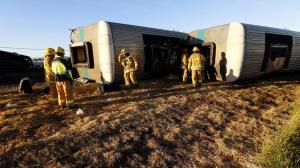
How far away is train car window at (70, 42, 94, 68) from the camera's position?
8680mm

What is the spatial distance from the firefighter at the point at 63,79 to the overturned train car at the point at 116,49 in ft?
6.87

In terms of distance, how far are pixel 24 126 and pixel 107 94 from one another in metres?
3.22

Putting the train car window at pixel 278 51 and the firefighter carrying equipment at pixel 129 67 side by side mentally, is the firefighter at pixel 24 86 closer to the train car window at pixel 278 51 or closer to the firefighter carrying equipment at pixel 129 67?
the firefighter carrying equipment at pixel 129 67

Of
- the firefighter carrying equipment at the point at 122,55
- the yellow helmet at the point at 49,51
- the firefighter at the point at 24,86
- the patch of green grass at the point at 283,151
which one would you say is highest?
the yellow helmet at the point at 49,51

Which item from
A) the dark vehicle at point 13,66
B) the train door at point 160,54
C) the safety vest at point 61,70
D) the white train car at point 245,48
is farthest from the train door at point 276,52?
the dark vehicle at point 13,66

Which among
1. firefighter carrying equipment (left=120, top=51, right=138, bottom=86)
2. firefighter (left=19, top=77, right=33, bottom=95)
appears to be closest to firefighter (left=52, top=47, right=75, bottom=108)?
firefighter carrying equipment (left=120, top=51, right=138, bottom=86)

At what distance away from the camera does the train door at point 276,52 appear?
31.4 feet

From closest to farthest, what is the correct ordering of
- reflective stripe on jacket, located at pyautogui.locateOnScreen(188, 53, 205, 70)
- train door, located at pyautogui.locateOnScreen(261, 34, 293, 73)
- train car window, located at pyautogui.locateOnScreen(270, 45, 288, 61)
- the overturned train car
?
the overturned train car → reflective stripe on jacket, located at pyautogui.locateOnScreen(188, 53, 205, 70) → train door, located at pyautogui.locateOnScreen(261, 34, 293, 73) → train car window, located at pyautogui.locateOnScreen(270, 45, 288, 61)

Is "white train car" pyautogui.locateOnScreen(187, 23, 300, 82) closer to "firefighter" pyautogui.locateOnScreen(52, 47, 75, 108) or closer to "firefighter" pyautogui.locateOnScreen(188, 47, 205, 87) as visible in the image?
"firefighter" pyautogui.locateOnScreen(188, 47, 205, 87)

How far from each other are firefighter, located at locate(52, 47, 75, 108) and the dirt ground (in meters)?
0.34

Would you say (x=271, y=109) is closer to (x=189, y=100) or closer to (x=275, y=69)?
(x=189, y=100)

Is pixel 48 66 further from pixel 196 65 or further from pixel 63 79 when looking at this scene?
pixel 196 65

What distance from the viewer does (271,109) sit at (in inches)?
259

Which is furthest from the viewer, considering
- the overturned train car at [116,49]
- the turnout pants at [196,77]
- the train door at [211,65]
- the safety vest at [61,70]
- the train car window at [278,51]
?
the train car window at [278,51]
